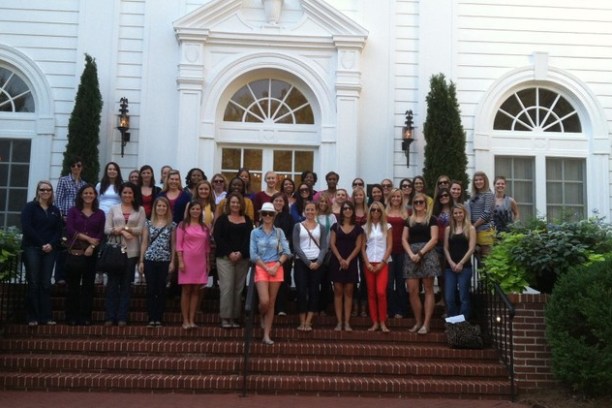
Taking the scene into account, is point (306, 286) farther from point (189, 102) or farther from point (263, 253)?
point (189, 102)

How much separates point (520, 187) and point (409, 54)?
10.9ft

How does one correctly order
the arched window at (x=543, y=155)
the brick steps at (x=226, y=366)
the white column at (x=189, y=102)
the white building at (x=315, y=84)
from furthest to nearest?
1. the arched window at (x=543, y=155)
2. the white building at (x=315, y=84)
3. the white column at (x=189, y=102)
4. the brick steps at (x=226, y=366)

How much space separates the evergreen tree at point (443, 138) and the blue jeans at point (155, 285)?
5381 millimetres

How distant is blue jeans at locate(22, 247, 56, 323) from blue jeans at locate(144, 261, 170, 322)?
1271 mm

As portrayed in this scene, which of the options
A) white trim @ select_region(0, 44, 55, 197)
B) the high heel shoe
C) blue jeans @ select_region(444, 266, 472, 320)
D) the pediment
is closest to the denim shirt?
the high heel shoe

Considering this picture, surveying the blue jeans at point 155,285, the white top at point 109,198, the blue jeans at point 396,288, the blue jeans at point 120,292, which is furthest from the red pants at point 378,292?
the white top at point 109,198

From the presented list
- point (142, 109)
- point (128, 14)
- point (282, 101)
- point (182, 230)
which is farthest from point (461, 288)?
point (128, 14)

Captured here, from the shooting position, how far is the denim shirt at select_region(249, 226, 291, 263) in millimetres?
8492

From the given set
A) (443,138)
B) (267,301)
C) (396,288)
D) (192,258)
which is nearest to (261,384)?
(267,301)

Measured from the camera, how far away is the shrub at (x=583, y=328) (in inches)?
276

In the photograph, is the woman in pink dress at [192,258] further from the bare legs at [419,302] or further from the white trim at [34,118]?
the white trim at [34,118]

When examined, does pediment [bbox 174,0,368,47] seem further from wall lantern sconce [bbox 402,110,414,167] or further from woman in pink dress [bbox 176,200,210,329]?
woman in pink dress [bbox 176,200,210,329]

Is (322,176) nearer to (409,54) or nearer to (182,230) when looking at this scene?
(409,54)

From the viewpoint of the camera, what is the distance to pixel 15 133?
12.5m
